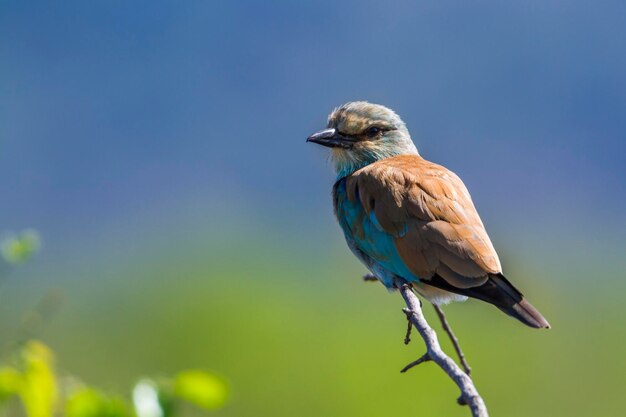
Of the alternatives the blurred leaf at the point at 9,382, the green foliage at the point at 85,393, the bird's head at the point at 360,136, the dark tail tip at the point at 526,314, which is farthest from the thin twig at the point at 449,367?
the bird's head at the point at 360,136

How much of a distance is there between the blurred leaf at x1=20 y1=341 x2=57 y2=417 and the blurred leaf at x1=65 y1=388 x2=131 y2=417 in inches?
3.3

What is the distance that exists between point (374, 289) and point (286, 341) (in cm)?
141

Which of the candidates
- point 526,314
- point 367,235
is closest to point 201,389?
point 526,314

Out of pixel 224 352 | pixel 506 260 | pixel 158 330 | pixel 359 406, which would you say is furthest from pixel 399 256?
pixel 158 330

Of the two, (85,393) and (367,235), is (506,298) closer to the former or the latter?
(367,235)

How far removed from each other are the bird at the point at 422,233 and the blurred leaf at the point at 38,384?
1.86m

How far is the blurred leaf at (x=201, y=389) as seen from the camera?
1.03m

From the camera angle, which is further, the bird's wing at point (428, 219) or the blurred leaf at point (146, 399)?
the bird's wing at point (428, 219)

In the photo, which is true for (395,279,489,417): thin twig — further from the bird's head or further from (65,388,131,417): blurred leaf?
the bird's head

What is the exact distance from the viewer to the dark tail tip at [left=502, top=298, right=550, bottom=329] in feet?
9.30

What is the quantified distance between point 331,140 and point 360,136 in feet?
0.38

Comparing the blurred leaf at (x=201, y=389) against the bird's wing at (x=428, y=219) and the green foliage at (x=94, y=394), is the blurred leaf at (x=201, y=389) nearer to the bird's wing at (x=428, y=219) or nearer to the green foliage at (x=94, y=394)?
the green foliage at (x=94, y=394)

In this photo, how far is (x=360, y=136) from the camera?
407cm

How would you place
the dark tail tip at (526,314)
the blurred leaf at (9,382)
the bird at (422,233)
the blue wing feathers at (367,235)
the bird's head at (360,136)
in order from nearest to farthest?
the blurred leaf at (9,382) → the dark tail tip at (526,314) → the bird at (422,233) → the blue wing feathers at (367,235) → the bird's head at (360,136)
